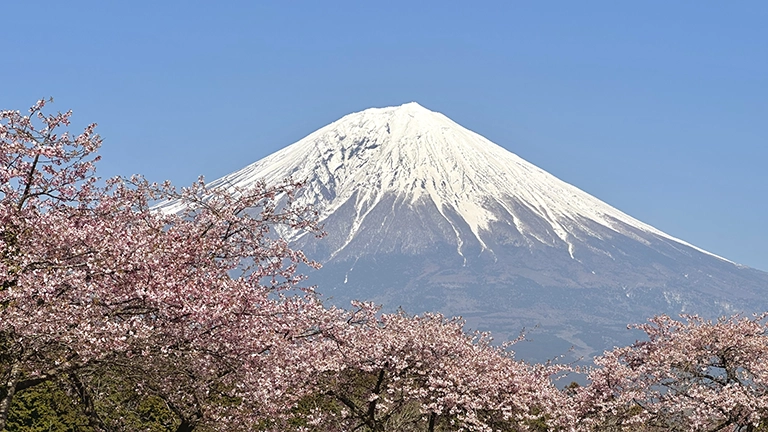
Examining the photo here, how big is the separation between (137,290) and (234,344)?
5.56 feet

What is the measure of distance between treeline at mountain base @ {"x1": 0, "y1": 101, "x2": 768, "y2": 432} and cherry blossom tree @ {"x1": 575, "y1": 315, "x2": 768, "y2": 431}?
4 centimetres

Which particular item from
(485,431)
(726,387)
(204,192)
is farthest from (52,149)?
(726,387)

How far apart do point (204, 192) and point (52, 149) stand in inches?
114

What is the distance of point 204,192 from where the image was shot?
11281mm

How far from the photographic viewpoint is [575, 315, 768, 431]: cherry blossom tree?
46.6ft

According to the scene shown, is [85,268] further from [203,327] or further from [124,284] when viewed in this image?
[203,327]

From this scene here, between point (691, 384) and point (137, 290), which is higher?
point (137, 290)

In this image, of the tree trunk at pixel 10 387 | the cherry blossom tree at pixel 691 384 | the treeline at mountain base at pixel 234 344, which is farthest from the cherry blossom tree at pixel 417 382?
the tree trunk at pixel 10 387

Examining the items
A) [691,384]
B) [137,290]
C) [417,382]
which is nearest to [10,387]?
[137,290]

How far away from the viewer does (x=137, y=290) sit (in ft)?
25.5

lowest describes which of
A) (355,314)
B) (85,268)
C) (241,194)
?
(355,314)

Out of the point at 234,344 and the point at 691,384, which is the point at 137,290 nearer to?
the point at 234,344

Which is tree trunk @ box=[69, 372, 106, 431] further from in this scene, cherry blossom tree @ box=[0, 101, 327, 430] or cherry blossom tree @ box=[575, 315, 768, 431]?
cherry blossom tree @ box=[575, 315, 768, 431]

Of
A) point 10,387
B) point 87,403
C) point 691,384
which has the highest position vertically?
point 10,387
